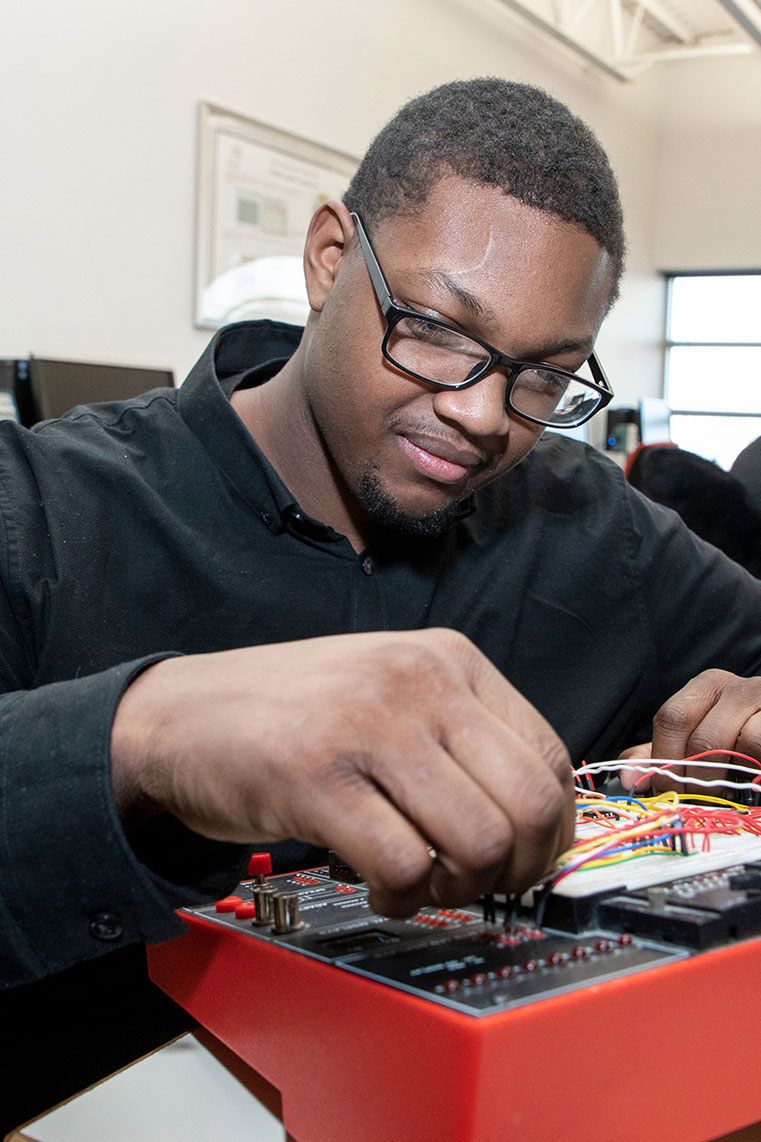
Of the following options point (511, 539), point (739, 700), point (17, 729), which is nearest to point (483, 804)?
point (17, 729)

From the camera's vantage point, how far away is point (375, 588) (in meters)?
1.14

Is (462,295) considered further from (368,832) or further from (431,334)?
(368,832)

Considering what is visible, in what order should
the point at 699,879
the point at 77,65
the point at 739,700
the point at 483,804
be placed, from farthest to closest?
the point at 77,65
the point at 739,700
the point at 699,879
the point at 483,804

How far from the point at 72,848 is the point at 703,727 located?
0.61 m

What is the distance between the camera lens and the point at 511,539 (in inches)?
50.3

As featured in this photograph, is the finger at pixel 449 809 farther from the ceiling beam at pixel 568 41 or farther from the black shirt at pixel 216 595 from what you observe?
the ceiling beam at pixel 568 41

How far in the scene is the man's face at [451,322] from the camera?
961 mm

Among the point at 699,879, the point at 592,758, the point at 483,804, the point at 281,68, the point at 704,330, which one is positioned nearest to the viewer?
the point at 483,804

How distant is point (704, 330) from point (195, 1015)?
7.68m

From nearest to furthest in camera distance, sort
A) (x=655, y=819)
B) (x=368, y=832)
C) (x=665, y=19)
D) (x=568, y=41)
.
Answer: (x=368, y=832) → (x=655, y=819) → (x=568, y=41) → (x=665, y=19)

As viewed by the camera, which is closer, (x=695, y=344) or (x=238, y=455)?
(x=238, y=455)

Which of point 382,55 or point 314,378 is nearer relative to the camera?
point 314,378

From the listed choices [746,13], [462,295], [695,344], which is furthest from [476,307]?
[695,344]

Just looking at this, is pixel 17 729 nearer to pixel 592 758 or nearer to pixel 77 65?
pixel 592 758
